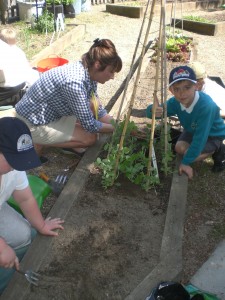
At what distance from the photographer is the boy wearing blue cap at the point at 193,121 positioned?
2.91 metres

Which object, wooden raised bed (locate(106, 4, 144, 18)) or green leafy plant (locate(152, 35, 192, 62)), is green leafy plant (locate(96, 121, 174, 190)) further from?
wooden raised bed (locate(106, 4, 144, 18))

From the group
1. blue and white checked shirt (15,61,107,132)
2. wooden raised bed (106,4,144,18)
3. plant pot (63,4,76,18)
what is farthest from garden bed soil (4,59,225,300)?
wooden raised bed (106,4,144,18)

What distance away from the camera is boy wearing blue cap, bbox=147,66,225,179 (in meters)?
2.91

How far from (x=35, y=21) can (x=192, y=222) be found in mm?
6372

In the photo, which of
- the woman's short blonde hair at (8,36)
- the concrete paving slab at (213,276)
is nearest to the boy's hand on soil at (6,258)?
the concrete paving slab at (213,276)

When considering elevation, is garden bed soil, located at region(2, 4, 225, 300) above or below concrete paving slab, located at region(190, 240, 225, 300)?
above

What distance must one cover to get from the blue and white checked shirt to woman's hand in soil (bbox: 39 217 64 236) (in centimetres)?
99

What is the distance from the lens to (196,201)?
3000 millimetres

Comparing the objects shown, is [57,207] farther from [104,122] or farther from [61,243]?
[104,122]

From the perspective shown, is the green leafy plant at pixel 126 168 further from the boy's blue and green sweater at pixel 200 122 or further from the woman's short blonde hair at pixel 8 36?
the woman's short blonde hair at pixel 8 36

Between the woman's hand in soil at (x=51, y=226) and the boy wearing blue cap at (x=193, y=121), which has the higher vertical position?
the boy wearing blue cap at (x=193, y=121)

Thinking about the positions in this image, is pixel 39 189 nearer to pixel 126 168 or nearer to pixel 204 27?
pixel 126 168

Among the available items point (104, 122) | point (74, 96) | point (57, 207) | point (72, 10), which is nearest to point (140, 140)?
point (104, 122)

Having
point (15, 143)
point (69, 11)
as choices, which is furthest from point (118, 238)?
point (69, 11)
